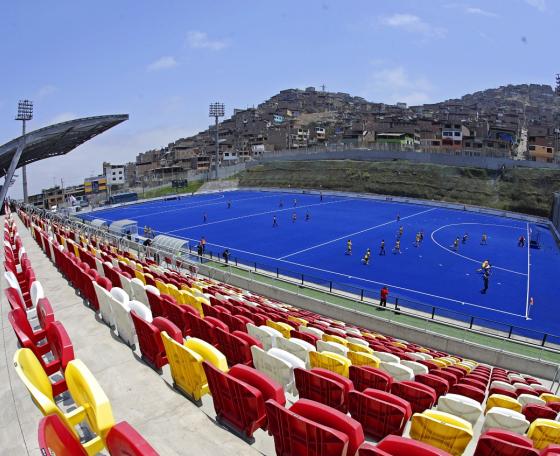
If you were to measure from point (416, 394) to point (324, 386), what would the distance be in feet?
5.35

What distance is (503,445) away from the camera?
3682mm

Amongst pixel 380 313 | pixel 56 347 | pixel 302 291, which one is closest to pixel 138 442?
pixel 56 347

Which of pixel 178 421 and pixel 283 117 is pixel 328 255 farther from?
pixel 283 117

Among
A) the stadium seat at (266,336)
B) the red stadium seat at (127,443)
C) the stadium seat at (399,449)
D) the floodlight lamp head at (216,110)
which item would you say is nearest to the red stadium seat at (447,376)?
the stadium seat at (266,336)

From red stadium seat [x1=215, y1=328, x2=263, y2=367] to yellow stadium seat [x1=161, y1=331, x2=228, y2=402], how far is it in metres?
0.91

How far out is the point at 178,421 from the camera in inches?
183

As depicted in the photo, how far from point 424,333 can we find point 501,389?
7.57m

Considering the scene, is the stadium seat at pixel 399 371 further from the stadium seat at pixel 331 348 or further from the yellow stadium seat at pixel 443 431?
the yellow stadium seat at pixel 443 431

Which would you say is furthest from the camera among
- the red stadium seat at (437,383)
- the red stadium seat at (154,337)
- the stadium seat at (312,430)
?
the red stadium seat at (437,383)

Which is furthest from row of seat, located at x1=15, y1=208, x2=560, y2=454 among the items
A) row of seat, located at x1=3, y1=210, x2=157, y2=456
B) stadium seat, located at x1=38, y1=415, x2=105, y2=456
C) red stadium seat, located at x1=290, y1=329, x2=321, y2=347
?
stadium seat, located at x1=38, y1=415, x2=105, y2=456

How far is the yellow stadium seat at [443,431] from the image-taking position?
4.20 metres

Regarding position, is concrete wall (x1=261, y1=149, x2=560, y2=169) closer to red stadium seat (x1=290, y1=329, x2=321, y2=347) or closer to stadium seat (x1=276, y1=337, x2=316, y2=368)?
red stadium seat (x1=290, y1=329, x2=321, y2=347)

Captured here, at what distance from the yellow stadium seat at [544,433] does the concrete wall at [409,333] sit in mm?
10275

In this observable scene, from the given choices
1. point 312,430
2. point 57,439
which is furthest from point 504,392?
point 57,439
